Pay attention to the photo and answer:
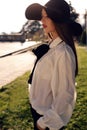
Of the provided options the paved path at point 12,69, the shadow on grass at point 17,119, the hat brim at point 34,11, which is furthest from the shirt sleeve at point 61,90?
the paved path at point 12,69

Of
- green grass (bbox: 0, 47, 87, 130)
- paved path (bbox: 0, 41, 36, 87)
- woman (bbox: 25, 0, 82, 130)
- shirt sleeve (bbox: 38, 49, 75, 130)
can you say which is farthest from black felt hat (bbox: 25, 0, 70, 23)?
paved path (bbox: 0, 41, 36, 87)

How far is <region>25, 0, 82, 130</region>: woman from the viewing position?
276 centimetres

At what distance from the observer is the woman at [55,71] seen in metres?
2.76

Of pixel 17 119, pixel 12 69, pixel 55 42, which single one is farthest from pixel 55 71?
pixel 12 69

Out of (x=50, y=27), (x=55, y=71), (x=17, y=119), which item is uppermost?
(x=50, y=27)

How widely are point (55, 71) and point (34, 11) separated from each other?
561mm

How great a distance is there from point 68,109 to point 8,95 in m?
7.31

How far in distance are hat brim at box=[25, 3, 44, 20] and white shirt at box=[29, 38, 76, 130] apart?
0.87ft

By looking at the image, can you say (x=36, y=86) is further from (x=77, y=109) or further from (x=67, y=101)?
(x=77, y=109)

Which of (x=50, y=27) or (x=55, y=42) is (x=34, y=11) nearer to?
(x=50, y=27)

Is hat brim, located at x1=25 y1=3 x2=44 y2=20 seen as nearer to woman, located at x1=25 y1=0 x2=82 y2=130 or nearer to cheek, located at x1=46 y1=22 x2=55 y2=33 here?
woman, located at x1=25 y1=0 x2=82 y2=130

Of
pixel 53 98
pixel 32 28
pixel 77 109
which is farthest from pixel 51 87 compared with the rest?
pixel 32 28

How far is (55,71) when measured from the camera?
9.13 ft

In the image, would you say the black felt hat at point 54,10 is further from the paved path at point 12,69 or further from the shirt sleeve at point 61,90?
the paved path at point 12,69
